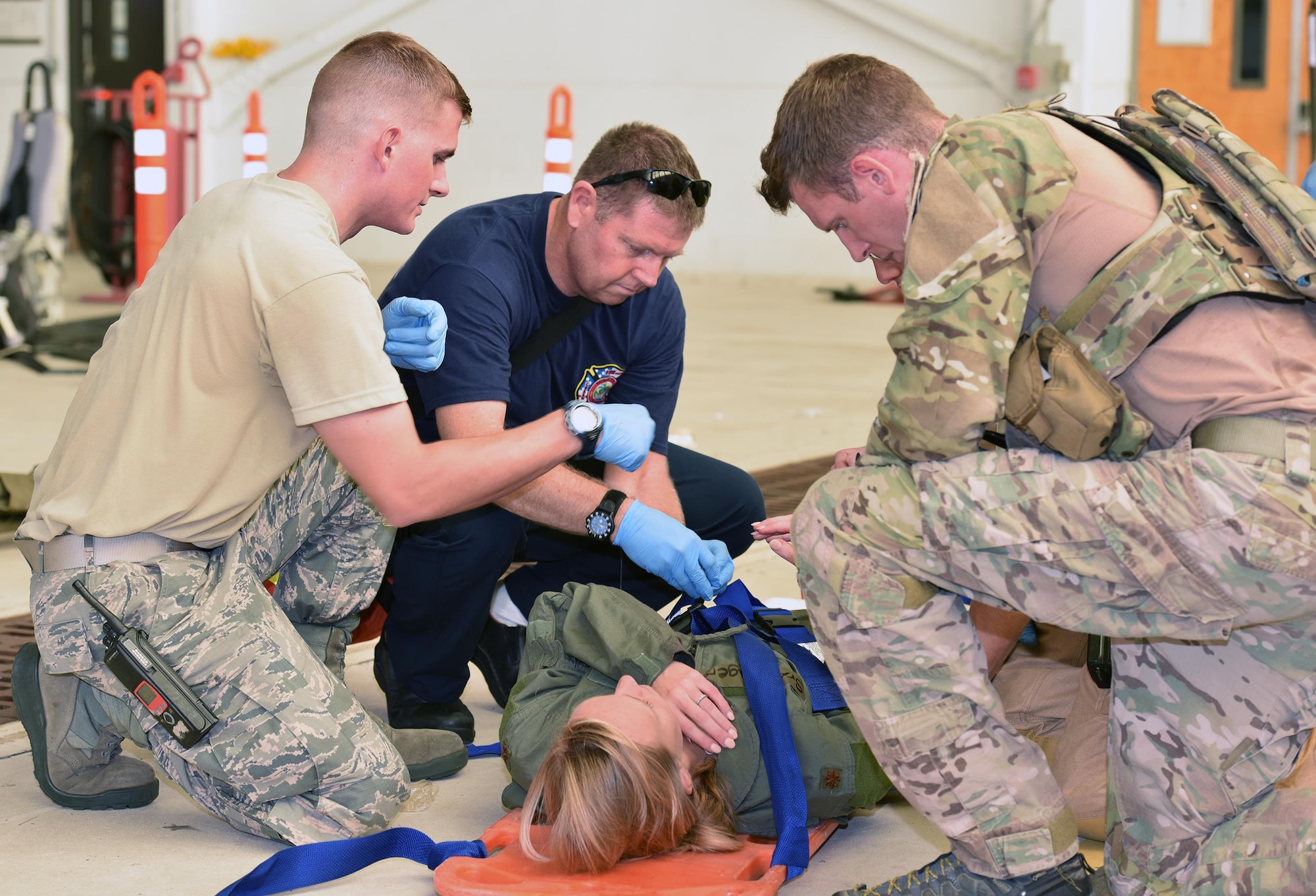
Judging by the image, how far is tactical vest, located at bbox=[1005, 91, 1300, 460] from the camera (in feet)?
6.02

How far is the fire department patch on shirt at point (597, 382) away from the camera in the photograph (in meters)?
3.15

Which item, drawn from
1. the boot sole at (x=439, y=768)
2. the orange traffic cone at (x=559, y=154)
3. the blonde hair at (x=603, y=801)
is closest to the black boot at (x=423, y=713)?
the boot sole at (x=439, y=768)

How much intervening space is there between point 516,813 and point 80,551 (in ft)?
2.81

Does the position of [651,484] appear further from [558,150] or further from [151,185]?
[558,150]

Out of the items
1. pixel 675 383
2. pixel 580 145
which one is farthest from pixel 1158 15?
pixel 675 383

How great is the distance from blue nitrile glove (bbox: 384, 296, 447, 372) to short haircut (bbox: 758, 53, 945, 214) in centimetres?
73

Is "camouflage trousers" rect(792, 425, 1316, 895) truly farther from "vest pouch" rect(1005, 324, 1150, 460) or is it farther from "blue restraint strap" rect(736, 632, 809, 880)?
"blue restraint strap" rect(736, 632, 809, 880)

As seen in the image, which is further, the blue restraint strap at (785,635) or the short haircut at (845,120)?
the blue restraint strap at (785,635)

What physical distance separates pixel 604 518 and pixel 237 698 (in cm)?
84

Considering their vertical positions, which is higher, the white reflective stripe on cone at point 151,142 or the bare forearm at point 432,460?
the white reflective stripe on cone at point 151,142

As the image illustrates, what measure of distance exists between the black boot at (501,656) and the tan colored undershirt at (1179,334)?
1.58 m

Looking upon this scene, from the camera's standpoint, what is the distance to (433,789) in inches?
104

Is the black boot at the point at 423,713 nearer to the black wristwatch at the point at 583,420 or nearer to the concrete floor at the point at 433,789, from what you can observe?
the concrete floor at the point at 433,789

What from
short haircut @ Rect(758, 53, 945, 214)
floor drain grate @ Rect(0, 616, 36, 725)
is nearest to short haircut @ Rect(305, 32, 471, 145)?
short haircut @ Rect(758, 53, 945, 214)
